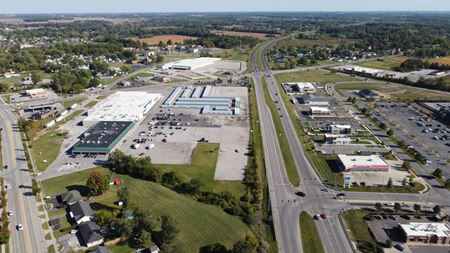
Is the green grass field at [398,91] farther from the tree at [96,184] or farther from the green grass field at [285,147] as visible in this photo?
the tree at [96,184]

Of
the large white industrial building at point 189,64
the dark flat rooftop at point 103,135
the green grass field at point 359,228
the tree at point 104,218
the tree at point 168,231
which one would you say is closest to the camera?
the tree at point 168,231

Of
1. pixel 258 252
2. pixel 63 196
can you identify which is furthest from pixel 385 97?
pixel 63 196

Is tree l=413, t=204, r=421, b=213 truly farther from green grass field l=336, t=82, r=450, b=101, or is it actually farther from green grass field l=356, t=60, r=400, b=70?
green grass field l=356, t=60, r=400, b=70

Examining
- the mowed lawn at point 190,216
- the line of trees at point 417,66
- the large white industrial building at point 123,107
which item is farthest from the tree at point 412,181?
the line of trees at point 417,66

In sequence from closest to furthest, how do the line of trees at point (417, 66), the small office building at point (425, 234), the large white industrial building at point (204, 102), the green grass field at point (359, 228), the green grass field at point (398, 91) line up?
the green grass field at point (359, 228) < the small office building at point (425, 234) < the large white industrial building at point (204, 102) < the green grass field at point (398, 91) < the line of trees at point (417, 66)

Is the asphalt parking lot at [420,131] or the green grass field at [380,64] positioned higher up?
the green grass field at [380,64]

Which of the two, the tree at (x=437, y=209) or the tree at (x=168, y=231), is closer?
the tree at (x=168, y=231)

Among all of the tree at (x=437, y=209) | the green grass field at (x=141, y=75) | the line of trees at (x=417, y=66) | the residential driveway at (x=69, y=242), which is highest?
the line of trees at (x=417, y=66)
